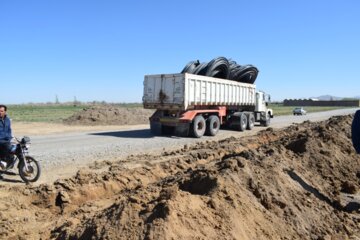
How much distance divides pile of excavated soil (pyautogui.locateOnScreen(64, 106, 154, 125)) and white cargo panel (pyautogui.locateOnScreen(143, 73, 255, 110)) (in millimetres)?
11502

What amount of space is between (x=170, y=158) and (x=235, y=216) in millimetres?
6056

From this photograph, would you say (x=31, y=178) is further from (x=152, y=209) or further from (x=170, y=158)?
(x=152, y=209)

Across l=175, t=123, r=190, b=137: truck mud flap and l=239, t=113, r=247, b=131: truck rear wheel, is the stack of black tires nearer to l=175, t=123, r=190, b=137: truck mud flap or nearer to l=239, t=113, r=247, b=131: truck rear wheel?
l=239, t=113, r=247, b=131: truck rear wheel

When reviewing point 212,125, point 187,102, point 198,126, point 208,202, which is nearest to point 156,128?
point 198,126

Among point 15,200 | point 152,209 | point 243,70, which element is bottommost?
point 15,200

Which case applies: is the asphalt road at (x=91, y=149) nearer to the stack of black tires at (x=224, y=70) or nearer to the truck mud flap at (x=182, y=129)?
the truck mud flap at (x=182, y=129)

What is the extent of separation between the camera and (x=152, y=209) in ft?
15.7

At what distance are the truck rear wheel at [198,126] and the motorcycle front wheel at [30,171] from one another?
9.82m

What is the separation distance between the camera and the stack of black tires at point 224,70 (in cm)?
1898

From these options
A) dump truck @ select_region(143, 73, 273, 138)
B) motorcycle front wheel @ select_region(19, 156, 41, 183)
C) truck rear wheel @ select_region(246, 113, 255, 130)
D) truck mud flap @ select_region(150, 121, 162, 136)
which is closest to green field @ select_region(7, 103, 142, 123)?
truck mud flap @ select_region(150, 121, 162, 136)

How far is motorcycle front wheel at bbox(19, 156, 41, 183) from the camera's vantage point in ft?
27.3

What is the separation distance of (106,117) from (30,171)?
2175 cm

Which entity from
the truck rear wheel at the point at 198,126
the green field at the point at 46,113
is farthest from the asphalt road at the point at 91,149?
the green field at the point at 46,113

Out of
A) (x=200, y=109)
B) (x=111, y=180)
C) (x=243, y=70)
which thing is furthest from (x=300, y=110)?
(x=111, y=180)
